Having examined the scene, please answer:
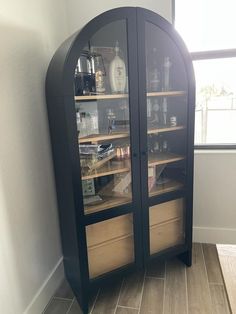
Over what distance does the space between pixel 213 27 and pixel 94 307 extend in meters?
2.28

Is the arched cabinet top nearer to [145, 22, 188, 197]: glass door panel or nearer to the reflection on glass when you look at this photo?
[145, 22, 188, 197]: glass door panel

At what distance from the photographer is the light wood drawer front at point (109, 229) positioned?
1721 mm

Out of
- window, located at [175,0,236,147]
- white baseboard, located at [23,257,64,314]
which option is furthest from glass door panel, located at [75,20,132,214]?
window, located at [175,0,236,147]

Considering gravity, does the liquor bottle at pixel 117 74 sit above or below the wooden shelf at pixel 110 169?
above

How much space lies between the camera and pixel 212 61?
6.97ft

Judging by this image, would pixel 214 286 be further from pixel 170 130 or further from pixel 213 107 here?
A: pixel 213 107

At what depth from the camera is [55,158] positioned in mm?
1761

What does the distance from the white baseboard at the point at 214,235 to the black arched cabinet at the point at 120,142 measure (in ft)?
1.45

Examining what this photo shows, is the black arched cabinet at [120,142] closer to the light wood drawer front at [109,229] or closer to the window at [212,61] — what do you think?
the light wood drawer front at [109,229]

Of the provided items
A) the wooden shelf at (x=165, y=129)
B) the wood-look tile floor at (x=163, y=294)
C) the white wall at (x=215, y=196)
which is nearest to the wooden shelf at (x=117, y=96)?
the wooden shelf at (x=165, y=129)

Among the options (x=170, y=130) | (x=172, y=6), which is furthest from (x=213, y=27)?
(x=170, y=130)

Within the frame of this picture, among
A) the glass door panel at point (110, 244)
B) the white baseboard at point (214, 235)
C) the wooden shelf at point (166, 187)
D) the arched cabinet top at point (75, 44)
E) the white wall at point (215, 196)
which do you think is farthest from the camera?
the white baseboard at point (214, 235)

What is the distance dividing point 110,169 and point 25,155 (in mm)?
548

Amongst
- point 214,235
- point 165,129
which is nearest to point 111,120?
point 165,129
